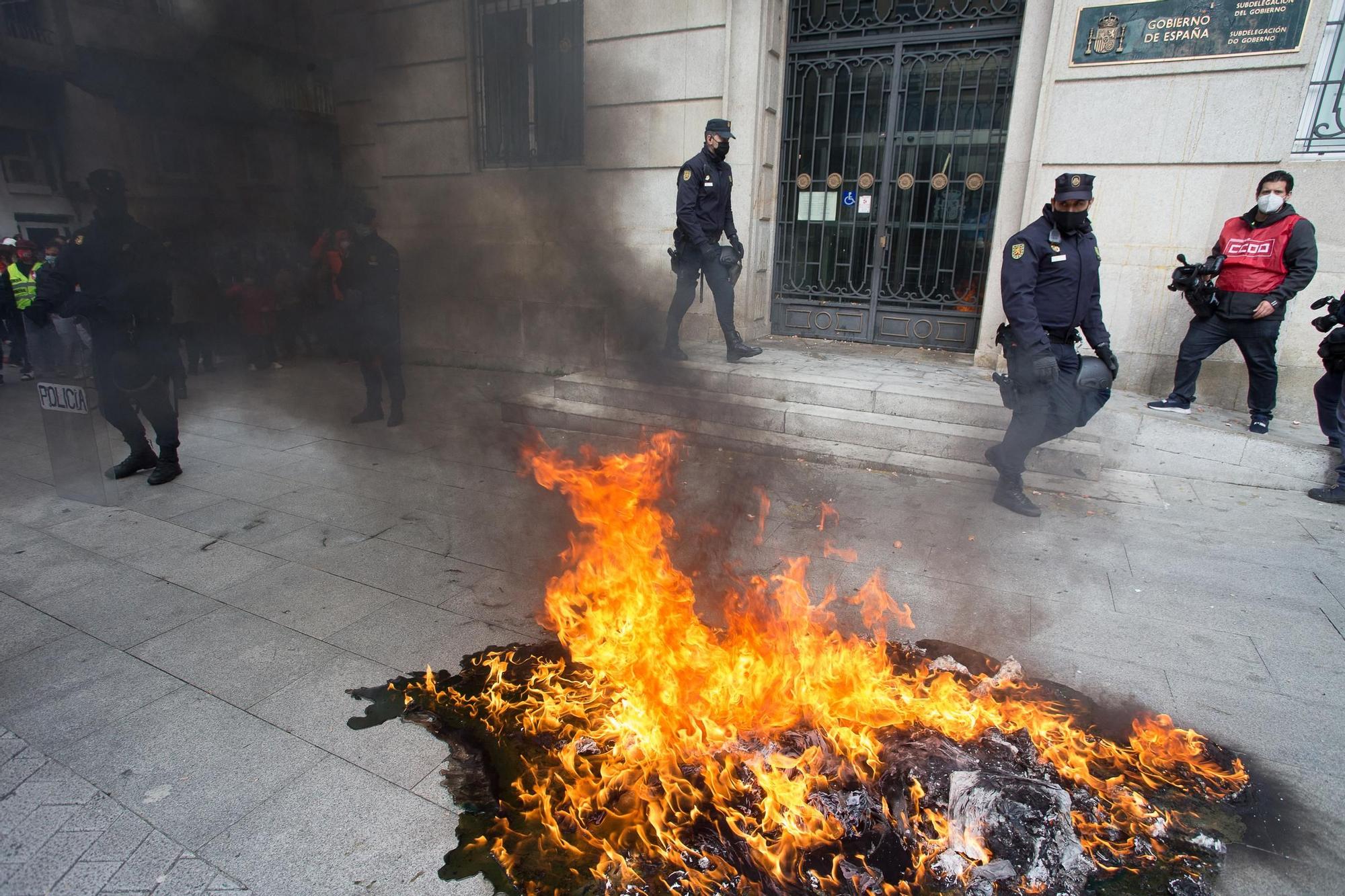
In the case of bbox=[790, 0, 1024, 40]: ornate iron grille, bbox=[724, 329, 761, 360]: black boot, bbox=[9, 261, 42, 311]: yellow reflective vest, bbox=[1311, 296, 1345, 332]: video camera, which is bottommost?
bbox=[724, 329, 761, 360]: black boot

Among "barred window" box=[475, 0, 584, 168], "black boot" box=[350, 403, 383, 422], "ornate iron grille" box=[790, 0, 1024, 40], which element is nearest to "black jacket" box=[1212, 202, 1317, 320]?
"ornate iron grille" box=[790, 0, 1024, 40]

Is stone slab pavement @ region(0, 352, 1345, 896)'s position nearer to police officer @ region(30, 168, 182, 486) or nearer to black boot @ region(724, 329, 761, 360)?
police officer @ region(30, 168, 182, 486)

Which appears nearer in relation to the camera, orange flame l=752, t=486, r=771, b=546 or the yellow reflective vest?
orange flame l=752, t=486, r=771, b=546

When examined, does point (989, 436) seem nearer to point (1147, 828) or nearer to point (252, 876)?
point (1147, 828)

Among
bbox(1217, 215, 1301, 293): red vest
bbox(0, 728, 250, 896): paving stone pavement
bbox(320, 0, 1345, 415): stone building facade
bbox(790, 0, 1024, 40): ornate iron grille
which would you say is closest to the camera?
bbox(0, 728, 250, 896): paving stone pavement

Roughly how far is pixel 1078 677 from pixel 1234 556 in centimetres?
196

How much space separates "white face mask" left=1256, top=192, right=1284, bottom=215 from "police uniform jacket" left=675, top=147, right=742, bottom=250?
401cm

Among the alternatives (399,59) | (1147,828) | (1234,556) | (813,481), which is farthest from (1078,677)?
(399,59)

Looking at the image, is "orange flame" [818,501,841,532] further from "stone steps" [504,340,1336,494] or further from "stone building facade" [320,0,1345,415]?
"stone building facade" [320,0,1345,415]

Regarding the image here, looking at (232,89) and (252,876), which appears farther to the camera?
(232,89)

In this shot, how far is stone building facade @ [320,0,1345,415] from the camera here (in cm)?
595

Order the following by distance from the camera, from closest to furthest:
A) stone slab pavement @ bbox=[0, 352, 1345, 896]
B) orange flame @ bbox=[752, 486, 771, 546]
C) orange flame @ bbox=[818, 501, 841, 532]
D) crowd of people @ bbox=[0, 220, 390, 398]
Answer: stone slab pavement @ bbox=[0, 352, 1345, 896]
orange flame @ bbox=[752, 486, 771, 546]
orange flame @ bbox=[818, 501, 841, 532]
crowd of people @ bbox=[0, 220, 390, 398]

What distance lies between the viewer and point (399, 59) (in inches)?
334

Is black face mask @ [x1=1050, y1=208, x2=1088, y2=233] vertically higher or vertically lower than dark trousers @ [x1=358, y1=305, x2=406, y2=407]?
higher
